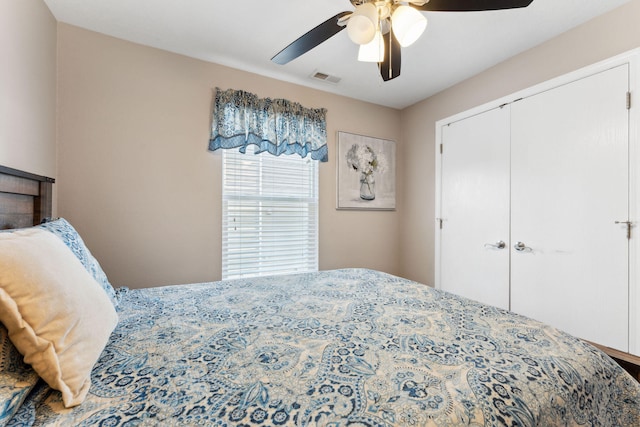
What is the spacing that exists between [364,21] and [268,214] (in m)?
1.94

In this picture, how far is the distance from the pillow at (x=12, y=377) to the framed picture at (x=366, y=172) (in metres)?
Answer: 2.72

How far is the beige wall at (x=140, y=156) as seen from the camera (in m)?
2.08

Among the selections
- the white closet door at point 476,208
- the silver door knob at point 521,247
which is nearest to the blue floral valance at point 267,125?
the white closet door at point 476,208

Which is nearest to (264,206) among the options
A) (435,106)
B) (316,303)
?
(316,303)

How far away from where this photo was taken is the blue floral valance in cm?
252

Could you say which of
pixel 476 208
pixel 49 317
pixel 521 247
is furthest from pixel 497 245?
pixel 49 317

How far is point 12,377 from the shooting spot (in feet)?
2.12

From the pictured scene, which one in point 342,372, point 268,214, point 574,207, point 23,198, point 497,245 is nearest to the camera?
point 342,372

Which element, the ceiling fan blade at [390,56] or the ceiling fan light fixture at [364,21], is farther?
the ceiling fan blade at [390,56]

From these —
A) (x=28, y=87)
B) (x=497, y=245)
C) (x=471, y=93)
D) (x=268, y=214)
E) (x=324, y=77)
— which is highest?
(x=324, y=77)

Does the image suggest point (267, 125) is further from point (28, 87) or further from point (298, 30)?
point (28, 87)

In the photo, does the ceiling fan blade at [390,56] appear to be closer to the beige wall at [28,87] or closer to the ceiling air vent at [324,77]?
the ceiling air vent at [324,77]

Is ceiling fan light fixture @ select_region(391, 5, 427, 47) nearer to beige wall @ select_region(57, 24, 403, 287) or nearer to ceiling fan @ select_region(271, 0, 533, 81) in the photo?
ceiling fan @ select_region(271, 0, 533, 81)

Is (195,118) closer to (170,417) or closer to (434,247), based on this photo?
(170,417)
